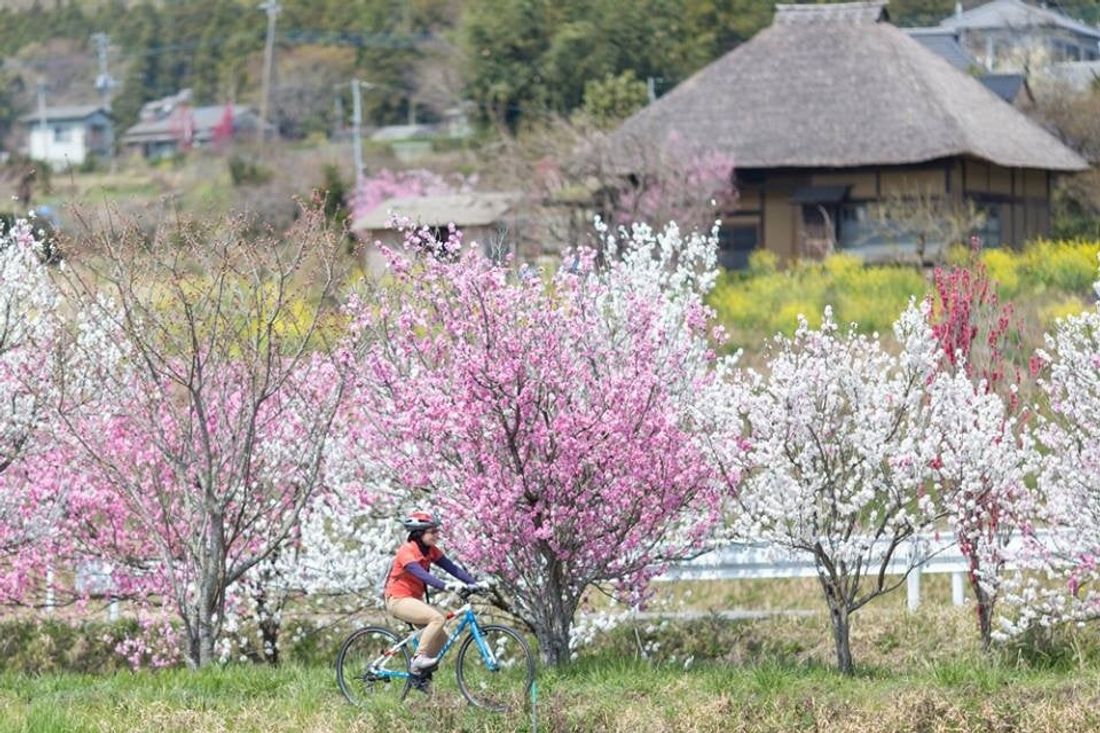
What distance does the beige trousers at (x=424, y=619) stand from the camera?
14219 mm

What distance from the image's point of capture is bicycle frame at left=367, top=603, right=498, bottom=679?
14.1m

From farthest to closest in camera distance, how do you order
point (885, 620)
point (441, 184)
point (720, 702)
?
1. point (441, 184)
2. point (885, 620)
3. point (720, 702)

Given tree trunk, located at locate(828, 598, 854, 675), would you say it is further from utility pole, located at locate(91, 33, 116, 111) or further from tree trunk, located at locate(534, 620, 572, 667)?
utility pole, located at locate(91, 33, 116, 111)

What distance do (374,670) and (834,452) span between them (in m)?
4.10

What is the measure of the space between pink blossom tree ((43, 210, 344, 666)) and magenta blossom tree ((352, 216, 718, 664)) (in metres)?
0.85

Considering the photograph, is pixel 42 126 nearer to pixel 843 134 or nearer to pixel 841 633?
pixel 843 134

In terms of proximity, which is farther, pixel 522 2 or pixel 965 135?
pixel 522 2

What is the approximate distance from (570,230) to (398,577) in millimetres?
23875

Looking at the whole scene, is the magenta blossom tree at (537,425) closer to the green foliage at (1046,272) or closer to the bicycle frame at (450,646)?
the bicycle frame at (450,646)

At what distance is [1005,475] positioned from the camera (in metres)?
15.9

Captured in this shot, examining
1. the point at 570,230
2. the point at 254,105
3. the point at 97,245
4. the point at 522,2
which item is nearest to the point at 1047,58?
the point at 522,2

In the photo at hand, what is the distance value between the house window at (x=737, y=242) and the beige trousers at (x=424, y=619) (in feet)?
88.1

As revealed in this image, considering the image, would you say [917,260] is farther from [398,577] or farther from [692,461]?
[398,577]

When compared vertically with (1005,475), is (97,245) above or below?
above
